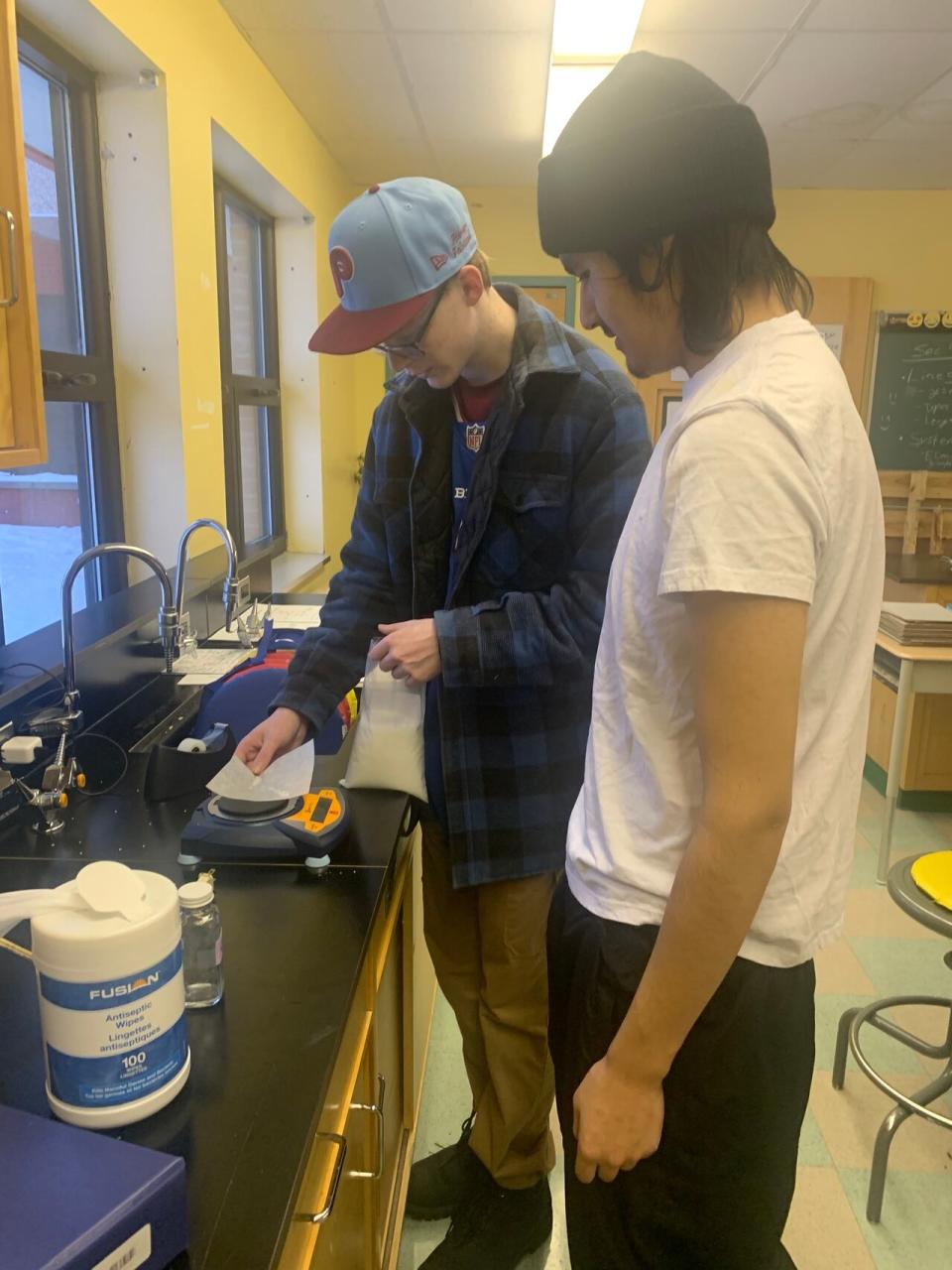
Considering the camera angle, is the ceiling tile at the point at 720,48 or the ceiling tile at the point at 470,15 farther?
the ceiling tile at the point at 720,48

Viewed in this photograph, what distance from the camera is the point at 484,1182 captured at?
1.53 meters

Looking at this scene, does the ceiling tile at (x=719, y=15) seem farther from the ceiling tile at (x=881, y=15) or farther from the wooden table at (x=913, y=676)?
the wooden table at (x=913, y=676)

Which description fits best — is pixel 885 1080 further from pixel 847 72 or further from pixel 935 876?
pixel 847 72

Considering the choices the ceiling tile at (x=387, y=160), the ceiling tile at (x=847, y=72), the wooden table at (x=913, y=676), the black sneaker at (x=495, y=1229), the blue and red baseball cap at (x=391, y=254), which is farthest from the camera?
the ceiling tile at (x=387, y=160)

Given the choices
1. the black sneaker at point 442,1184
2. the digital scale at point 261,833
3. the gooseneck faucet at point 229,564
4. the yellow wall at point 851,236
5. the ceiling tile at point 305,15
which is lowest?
the black sneaker at point 442,1184

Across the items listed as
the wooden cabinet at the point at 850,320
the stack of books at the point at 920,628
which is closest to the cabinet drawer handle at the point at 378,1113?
the stack of books at the point at 920,628

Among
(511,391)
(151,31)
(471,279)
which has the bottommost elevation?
(511,391)

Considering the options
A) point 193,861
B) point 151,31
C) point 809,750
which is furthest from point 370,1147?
point 151,31

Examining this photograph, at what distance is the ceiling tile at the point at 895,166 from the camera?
3.78 meters

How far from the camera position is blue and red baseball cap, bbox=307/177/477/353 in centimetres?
116

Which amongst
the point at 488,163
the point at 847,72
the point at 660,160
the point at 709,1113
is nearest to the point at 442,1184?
the point at 709,1113

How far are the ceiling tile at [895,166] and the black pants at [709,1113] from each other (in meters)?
3.93

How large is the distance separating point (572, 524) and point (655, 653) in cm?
56

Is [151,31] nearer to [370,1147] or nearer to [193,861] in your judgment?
[193,861]
